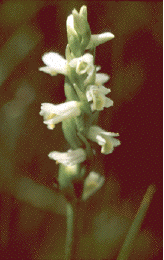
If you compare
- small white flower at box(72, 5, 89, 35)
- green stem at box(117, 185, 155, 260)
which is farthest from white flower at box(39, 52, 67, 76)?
green stem at box(117, 185, 155, 260)

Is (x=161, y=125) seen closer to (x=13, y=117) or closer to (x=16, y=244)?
(x=13, y=117)

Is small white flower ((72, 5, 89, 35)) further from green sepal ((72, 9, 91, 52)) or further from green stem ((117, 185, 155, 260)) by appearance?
green stem ((117, 185, 155, 260))

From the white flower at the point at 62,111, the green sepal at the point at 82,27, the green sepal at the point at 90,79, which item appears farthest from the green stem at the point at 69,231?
the green sepal at the point at 82,27

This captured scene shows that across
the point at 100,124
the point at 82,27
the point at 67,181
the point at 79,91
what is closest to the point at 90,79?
the point at 79,91

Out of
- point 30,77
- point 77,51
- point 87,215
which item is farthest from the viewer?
point 30,77

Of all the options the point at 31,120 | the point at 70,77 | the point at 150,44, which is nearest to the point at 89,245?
the point at 31,120

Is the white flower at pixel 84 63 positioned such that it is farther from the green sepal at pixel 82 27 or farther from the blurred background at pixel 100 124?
the blurred background at pixel 100 124

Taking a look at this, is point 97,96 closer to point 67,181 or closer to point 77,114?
point 77,114

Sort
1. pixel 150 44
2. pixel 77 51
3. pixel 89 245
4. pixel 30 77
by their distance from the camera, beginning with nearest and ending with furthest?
1. pixel 77 51
2. pixel 89 245
3. pixel 30 77
4. pixel 150 44
